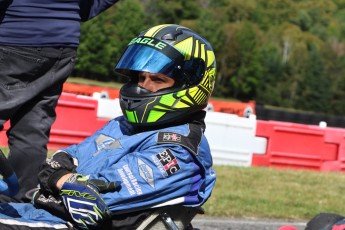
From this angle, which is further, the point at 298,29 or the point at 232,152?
the point at 298,29

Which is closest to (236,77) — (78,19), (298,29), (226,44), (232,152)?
(226,44)

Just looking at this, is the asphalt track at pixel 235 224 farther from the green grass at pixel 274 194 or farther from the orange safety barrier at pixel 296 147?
the orange safety barrier at pixel 296 147

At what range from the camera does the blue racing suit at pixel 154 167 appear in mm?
2748

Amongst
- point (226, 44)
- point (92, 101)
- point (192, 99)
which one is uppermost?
point (192, 99)

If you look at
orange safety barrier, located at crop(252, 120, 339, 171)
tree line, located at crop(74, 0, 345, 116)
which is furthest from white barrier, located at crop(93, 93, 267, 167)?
tree line, located at crop(74, 0, 345, 116)

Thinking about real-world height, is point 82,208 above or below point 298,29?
above

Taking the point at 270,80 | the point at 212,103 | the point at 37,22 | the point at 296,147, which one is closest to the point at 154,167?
the point at 37,22

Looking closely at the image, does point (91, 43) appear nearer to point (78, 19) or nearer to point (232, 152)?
point (232, 152)

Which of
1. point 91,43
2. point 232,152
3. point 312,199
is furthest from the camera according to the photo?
point 91,43

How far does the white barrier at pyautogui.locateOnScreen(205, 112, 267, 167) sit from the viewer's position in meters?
10.6

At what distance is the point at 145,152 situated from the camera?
2842mm

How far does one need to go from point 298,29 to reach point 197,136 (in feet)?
346

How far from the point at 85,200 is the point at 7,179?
292 mm

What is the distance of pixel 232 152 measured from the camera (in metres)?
10.8
